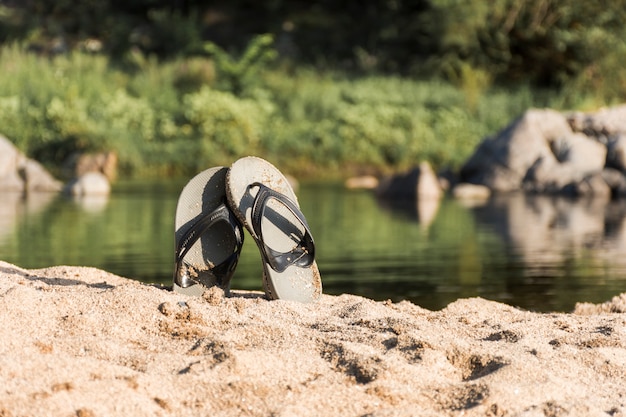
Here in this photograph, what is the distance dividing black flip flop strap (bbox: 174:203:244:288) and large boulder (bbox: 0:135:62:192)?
13.2 meters

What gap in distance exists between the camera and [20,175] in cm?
1878

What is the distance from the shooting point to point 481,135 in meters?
24.4

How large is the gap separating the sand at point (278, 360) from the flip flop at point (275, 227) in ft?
1.36

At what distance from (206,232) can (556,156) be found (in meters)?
15.0

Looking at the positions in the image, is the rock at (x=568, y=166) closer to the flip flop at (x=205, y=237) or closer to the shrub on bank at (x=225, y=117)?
the shrub on bank at (x=225, y=117)

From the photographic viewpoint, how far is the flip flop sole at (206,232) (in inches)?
216

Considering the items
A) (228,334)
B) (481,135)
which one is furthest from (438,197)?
(228,334)

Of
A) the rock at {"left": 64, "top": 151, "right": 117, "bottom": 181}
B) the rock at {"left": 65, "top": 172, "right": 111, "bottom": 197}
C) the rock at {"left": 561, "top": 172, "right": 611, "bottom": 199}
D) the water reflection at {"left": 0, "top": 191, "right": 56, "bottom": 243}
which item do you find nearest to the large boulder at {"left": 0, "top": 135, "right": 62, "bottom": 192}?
the water reflection at {"left": 0, "top": 191, "right": 56, "bottom": 243}

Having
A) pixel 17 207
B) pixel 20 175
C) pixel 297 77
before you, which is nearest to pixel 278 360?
pixel 17 207

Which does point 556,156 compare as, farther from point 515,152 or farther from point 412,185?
point 412,185

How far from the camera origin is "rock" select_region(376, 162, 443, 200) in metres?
17.6

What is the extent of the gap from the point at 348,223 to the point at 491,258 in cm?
348

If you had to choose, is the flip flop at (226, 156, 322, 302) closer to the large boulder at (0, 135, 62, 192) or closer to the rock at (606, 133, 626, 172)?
the large boulder at (0, 135, 62, 192)

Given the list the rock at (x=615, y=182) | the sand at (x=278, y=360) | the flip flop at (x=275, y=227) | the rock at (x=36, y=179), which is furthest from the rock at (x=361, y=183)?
the sand at (x=278, y=360)
